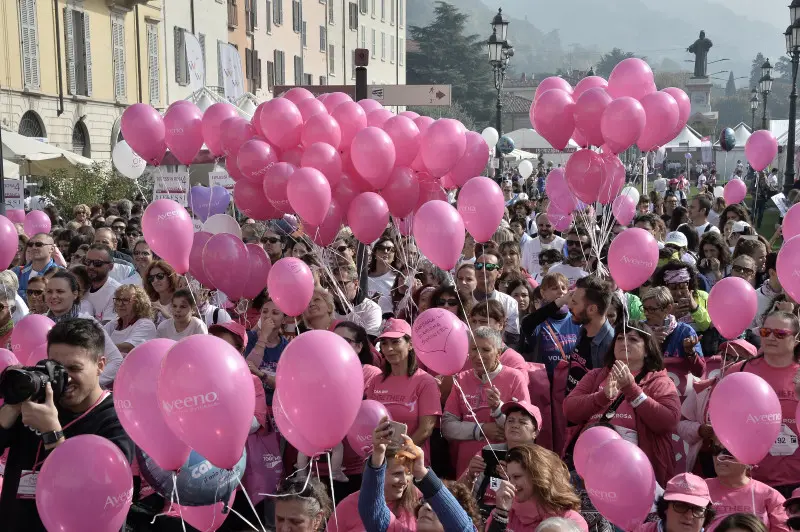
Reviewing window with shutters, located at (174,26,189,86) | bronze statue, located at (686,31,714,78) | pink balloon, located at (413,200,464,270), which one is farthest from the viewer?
bronze statue, located at (686,31,714,78)

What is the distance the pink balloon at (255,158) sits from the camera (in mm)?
8000

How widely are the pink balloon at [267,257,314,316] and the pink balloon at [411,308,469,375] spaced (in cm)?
145

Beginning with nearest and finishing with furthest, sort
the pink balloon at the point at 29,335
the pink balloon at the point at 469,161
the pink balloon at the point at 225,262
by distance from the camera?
the pink balloon at the point at 29,335
the pink balloon at the point at 225,262
the pink balloon at the point at 469,161

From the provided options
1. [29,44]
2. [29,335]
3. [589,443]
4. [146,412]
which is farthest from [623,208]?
[29,44]

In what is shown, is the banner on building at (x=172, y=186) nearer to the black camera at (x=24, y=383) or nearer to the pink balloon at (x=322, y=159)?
the pink balloon at (x=322, y=159)

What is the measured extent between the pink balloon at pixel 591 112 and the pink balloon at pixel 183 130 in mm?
3459

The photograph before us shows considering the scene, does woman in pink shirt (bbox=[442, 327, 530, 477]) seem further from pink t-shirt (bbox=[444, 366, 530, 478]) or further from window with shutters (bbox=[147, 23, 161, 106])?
window with shutters (bbox=[147, 23, 161, 106])

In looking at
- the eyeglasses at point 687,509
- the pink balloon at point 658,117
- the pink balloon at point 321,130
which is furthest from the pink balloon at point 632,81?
the eyeglasses at point 687,509

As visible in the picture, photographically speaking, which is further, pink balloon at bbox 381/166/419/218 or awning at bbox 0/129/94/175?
awning at bbox 0/129/94/175

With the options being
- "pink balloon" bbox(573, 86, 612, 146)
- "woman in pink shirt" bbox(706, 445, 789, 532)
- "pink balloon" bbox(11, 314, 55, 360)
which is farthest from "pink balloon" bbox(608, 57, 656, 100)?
"pink balloon" bbox(11, 314, 55, 360)

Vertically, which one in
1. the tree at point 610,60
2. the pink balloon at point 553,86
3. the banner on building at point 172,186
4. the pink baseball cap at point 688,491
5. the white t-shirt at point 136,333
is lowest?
the pink baseball cap at point 688,491

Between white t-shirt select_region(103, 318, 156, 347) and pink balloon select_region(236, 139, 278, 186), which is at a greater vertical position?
pink balloon select_region(236, 139, 278, 186)

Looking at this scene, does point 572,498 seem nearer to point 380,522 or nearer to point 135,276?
point 380,522

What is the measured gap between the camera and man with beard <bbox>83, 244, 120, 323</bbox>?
25.3 feet
